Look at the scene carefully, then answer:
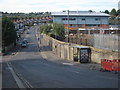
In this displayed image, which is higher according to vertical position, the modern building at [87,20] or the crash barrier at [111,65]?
the modern building at [87,20]

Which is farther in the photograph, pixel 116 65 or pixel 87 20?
pixel 87 20

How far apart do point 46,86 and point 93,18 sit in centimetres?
6363

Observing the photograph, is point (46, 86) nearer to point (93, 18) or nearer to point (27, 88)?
point (27, 88)

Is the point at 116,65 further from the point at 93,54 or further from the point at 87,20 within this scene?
the point at 87,20

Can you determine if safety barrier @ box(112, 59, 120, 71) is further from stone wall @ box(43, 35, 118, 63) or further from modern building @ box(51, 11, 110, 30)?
modern building @ box(51, 11, 110, 30)

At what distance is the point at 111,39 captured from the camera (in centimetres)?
2631

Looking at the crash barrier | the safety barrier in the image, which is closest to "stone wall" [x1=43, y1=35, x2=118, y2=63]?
the crash barrier

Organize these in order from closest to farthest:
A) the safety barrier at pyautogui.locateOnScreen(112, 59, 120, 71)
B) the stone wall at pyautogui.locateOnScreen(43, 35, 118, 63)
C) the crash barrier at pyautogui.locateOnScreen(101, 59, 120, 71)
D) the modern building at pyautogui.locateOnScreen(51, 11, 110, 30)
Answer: the safety barrier at pyautogui.locateOnScreen(112, 59, 120, 71)
the crash barrier at pyautogui.locateOnScreen(101, 59, 120, 71)
the stone wall at pyautogui.locateOnScreen(43, 35, 118, 63)
the modern building at pyautogui.locateOnScreen(51, 11, 110, 30)

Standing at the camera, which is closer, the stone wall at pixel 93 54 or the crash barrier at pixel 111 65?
the crash barrier at pixel 111 65

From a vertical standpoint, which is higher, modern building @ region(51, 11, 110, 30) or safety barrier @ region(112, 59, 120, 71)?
modern building @ region(51, 11, 110, 30)

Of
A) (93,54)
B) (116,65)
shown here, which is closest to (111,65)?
(116,65)

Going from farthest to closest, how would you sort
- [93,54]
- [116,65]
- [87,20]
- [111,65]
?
[87,20]
[93,54]
[111,65]
[116,65]

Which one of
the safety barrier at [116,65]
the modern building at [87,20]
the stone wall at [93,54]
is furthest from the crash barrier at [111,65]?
the modern building at [87,20]

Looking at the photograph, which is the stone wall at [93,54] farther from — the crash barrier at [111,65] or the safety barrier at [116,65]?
the safety barrier at [116,65]
